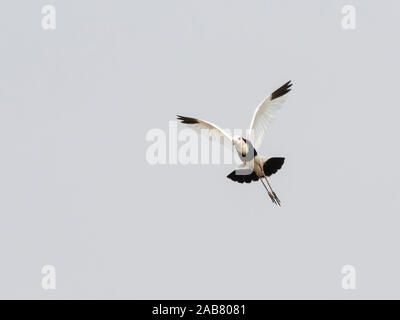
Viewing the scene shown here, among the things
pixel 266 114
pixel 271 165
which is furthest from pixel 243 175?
pixel 266 114

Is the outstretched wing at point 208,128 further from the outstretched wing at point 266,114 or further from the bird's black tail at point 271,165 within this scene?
the bird's black tail at point 271,165

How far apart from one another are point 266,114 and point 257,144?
104 cm

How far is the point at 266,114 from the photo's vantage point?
1244 inches

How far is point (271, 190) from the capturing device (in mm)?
32125

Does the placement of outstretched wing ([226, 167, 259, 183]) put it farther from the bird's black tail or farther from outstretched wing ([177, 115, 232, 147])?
outstretched wing ([177, 115, 232, 147])

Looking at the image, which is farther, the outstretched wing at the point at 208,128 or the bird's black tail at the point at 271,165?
the bird's black tail at the point at 271,165

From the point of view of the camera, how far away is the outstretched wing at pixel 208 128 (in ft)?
100

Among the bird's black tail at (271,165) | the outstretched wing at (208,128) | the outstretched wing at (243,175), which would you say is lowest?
the outstretched wing at (243,175)

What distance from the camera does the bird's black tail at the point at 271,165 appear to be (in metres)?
31.5

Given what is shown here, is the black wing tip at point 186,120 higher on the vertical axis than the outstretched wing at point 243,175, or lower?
higher

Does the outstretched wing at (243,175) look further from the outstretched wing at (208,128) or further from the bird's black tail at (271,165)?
the outstretched wing at (208,128)
